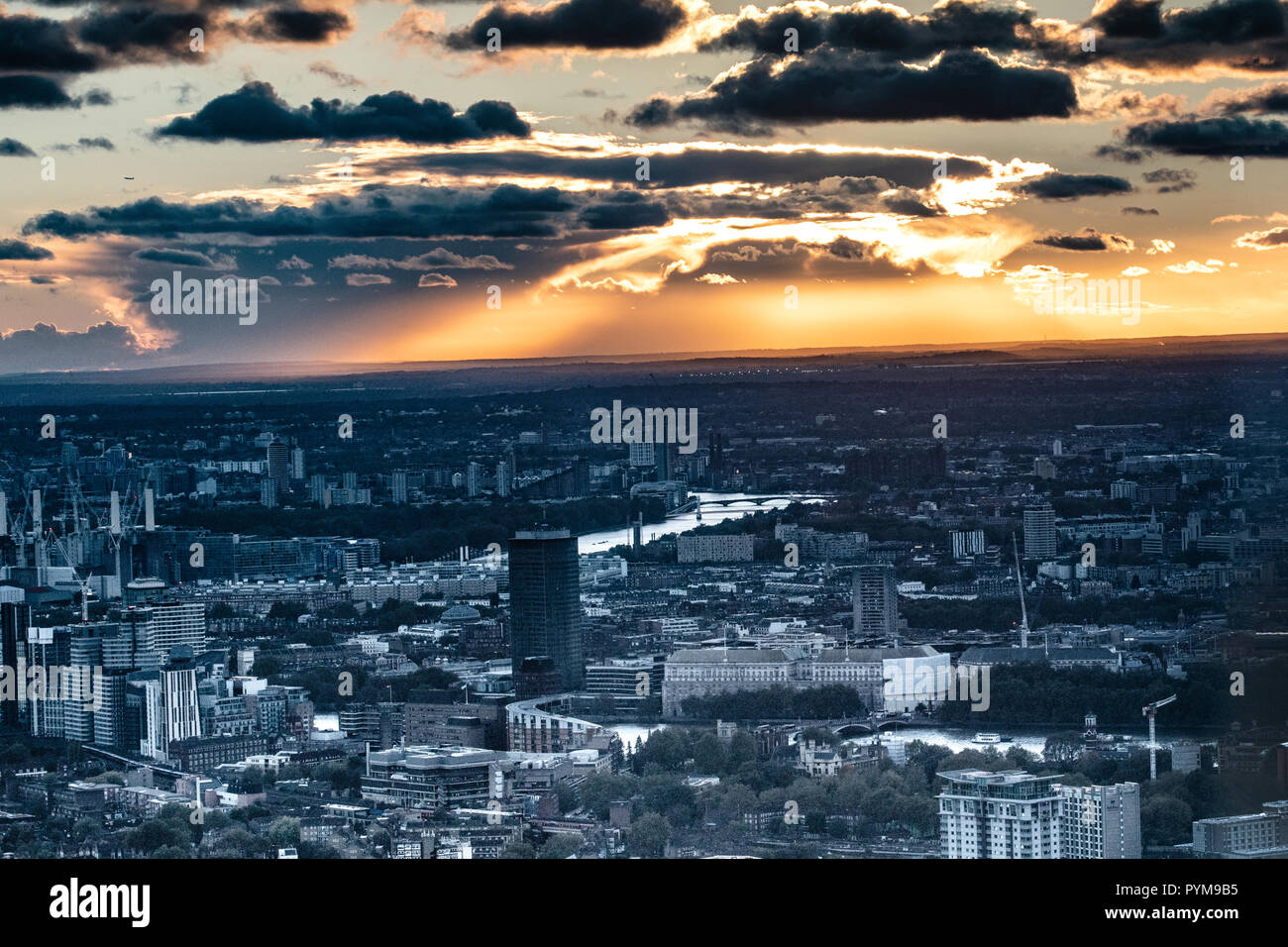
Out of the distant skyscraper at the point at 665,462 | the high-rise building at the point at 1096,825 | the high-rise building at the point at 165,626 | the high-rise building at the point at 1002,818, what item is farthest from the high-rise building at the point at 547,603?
the high-rise building at the point at 1096,825

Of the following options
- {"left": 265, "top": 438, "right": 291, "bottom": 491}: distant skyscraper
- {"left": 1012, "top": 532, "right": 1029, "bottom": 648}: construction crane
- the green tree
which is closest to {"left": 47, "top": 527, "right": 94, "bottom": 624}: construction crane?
{"left": 265, "top": 438, "right": 291, "bottom": 491}: distant skyscraper

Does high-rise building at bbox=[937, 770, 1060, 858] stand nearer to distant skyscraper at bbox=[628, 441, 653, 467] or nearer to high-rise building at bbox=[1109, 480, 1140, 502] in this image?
high-rise building at bbox=[1109, 480, 1140, 502]

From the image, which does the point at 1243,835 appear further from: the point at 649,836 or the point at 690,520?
the point at 690,520

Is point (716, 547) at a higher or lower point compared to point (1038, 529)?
lower

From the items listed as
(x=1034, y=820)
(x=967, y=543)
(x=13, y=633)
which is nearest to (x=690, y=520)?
(x=967, y=543)

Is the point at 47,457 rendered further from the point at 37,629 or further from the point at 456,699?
the point at 456,699

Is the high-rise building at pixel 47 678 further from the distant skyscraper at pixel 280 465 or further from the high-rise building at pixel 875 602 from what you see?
the high-rise building at pixel 875 602
